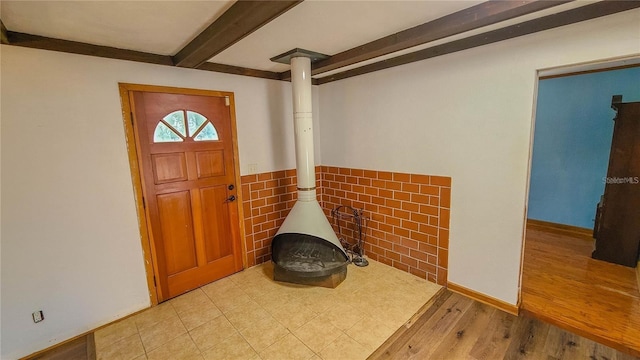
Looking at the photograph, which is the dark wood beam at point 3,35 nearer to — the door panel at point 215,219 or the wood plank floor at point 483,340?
the door panel at point 215,219

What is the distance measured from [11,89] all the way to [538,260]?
467 cm

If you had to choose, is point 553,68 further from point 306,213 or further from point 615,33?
point 306,213

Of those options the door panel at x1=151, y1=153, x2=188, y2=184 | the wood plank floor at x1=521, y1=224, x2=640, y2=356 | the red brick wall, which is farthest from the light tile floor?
the door panel at x1=151, y1=153, x2=188, y2=184

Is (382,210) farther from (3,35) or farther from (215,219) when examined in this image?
(3,35)

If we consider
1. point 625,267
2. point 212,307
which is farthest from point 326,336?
point 625,267

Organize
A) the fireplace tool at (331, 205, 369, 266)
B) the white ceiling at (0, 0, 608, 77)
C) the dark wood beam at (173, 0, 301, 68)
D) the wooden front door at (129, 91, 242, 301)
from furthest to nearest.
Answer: the fireplace tool at (331, 205, 369, 266), the wooden front door at (129, 91, 242, 301), the white ceiling at (0, 0, 608, 77), the dark wood beam at (173, 0, 301, 68)

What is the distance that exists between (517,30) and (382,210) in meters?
1.85

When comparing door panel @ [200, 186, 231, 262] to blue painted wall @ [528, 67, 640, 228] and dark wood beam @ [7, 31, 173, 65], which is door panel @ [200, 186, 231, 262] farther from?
blue painted wall @ [528, 67, 640, 228]

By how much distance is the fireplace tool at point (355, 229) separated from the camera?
3.10m

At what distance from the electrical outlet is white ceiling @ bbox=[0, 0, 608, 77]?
185 centimetres

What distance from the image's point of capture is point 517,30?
186 cm

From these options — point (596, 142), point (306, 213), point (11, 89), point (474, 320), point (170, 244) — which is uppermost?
point (11, 89)

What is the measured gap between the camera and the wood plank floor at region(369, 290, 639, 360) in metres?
1.77

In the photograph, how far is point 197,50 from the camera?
1896mm
